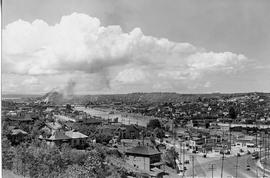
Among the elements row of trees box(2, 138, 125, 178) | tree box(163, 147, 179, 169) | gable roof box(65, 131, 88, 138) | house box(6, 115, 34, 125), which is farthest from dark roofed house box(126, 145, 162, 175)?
house box(6, 115, 34, 125)

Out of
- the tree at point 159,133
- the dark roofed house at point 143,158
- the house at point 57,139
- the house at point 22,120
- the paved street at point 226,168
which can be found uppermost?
the house at point 22,120

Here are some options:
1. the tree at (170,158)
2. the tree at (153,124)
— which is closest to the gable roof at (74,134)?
the tree at (170,158)

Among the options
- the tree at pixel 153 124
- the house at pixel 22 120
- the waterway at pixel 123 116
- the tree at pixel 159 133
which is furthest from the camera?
the tree at pixel 153 124

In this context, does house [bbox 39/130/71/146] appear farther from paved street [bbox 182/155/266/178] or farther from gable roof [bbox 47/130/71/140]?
paved street [bbox 182/155/266/178]

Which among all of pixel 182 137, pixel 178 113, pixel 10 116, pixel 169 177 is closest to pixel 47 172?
pixel 169 177

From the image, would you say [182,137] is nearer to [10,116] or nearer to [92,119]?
[92,119]

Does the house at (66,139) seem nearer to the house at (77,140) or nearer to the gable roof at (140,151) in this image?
the house at (77,140)

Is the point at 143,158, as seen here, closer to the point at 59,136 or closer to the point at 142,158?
the point at 142,158

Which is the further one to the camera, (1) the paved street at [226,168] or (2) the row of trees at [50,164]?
(1) the paved street at [226,168]

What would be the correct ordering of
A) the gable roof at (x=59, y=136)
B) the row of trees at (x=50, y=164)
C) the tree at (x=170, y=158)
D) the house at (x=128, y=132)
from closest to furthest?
1. the row of trees at (x=50, y=164)
2. the gable roof at (x=59, y=136)
3. the tree at (x=170, y=158)
4. the house at (x=128, y=132)
